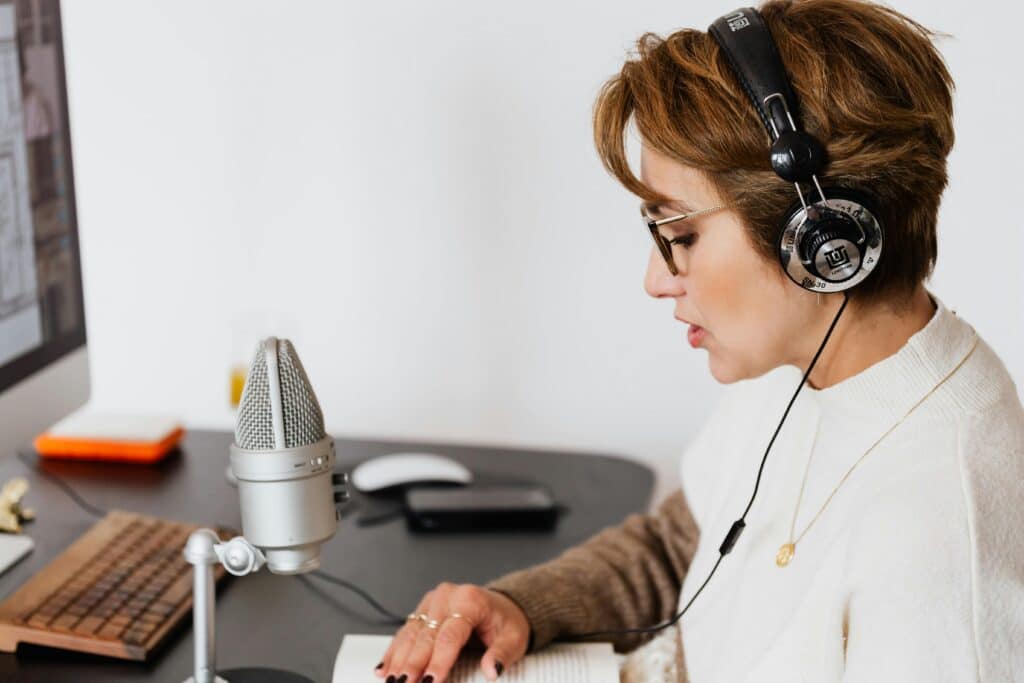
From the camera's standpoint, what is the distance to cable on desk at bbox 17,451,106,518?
53.9 inches

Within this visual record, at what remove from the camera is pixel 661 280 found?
1043 millimetres

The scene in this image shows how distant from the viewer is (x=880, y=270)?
97 cm

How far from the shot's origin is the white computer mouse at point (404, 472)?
1465 mm

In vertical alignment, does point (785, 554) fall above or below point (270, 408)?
below

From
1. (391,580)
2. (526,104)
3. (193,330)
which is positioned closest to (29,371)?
(391,580)

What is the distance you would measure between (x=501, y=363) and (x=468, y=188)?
0.88 ft

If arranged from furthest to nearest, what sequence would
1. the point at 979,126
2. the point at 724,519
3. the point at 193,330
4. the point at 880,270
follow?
the point at 193,330, the point at 979,126, the point at 724,519, the point at 880,270

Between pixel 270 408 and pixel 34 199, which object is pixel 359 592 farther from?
pixel 34 199

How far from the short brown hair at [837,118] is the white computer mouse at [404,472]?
594 millimetres

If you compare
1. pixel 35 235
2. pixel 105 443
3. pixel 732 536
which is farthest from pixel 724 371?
pixel 105 443

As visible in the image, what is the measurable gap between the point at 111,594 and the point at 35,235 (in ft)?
1.27

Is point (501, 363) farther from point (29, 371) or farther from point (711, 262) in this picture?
point (711, 262)

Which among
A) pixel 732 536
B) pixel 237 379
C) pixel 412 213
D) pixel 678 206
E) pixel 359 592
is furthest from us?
pixel 412 213

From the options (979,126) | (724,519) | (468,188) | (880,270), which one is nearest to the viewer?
(880,270)
